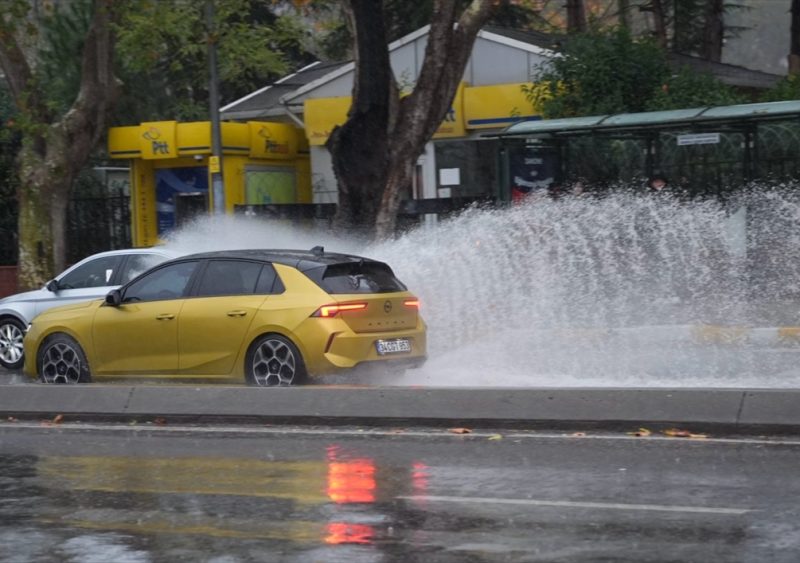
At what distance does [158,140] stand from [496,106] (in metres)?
8.11

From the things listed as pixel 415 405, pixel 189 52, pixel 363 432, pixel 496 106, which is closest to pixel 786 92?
pixel 496 106

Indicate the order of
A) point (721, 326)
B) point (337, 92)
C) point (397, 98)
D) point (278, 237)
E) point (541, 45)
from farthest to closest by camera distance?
point (337, 92), point (541, 45), point (278, 237), point (397, 98), point (721, 326)

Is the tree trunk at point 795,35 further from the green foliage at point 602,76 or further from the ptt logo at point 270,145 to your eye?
the ptt logo at point 270,145

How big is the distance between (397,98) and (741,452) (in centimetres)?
1146

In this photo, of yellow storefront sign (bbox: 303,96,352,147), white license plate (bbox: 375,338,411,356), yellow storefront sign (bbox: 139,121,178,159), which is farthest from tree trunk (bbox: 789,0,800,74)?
white license plate (bbox: 375,338,411,356)

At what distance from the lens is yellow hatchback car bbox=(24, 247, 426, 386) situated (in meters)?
12.8

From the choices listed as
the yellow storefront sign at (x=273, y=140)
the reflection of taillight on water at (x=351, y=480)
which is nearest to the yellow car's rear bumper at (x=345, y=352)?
the reflection of taillight on water at (x=351, y=480)

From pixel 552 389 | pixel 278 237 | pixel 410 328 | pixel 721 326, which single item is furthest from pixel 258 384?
pixel 278 237

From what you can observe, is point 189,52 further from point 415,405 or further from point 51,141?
point 415,405

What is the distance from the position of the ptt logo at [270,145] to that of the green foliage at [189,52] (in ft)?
5.60

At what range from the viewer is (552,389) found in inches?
440

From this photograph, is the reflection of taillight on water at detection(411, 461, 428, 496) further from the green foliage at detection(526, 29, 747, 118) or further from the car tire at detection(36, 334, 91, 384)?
the green foliage at detection(526, 29, 747, 118)

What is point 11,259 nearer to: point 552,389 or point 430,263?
point 430,263

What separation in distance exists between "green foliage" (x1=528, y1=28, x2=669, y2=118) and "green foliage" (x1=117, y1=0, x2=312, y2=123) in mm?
6509
